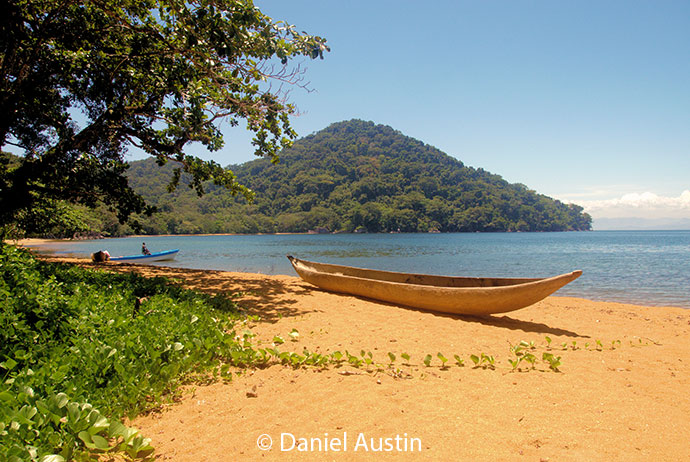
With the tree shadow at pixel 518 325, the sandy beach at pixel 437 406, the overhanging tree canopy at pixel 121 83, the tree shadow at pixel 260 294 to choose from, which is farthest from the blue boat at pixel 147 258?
the tree shadow at pixel 518 325

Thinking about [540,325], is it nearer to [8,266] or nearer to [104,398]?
[104,398]

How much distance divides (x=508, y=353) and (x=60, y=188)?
12.4 m

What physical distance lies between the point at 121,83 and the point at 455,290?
1031 cm

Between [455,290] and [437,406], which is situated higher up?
[455,290]

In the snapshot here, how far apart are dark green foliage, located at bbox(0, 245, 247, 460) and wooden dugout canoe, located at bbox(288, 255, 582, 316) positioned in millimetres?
3878

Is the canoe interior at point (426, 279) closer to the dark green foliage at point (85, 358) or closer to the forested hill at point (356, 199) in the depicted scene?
the dark green foliage at point (85, 358)

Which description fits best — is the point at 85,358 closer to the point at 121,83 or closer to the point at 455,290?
the point at 455,290

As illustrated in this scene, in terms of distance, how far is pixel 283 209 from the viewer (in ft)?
365

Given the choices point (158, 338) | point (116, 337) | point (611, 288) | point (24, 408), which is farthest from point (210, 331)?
point (611, 288)

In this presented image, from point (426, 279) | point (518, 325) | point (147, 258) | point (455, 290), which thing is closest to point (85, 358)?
point (455, 290)

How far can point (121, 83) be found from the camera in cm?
987

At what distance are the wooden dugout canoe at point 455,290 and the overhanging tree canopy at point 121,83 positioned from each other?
446cm

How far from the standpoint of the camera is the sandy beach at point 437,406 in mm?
2562

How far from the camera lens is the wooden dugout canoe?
6414 mm
